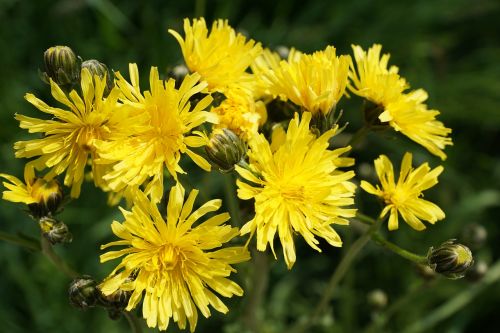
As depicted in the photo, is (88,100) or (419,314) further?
(419,314)

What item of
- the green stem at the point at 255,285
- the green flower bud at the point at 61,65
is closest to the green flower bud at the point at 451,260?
the green stem at the point at 255,285

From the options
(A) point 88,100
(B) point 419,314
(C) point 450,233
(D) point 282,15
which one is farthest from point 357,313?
(A) point 88,100

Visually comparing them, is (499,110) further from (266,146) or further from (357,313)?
(266,146)

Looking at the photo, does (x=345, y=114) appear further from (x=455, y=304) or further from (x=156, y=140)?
(x=156, y=140)

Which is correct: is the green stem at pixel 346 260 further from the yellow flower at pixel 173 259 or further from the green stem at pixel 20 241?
the green stem at pixel 20 241

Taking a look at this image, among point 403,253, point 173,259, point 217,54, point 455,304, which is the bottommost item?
point 455,304

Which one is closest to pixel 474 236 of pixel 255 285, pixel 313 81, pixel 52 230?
pixel 255 285
